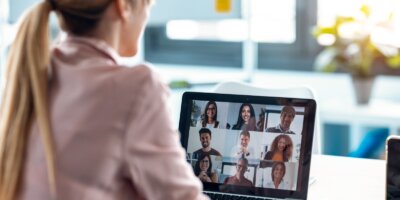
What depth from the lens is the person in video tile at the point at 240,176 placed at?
1.65 meters

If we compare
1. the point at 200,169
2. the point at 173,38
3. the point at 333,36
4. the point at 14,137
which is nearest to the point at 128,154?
the point at 14,137

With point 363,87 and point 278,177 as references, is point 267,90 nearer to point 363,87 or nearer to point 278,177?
point 278,177

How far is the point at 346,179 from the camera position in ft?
6.40

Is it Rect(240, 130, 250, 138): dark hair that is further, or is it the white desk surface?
the white desk surface

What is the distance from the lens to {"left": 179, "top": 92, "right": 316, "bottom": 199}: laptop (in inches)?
63.9

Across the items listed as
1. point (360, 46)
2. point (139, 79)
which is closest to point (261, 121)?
point (139, 79)

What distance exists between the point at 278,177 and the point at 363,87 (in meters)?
2.04

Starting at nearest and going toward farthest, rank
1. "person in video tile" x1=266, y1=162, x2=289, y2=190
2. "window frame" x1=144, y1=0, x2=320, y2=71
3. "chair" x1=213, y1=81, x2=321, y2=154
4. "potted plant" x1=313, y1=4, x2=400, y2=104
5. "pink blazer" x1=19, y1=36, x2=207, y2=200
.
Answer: "pink blazer" x1=19, y1=36, x2=207, y2=200
"person in video tile" x1=266, y1=162, x2=289, y2=190
"chair" x1=213, y1=81, x2=321, y2=154
"potted plant" x1=313, y1=4, x2=400, y2=104
"window frame" x1=144, y1=0, x2=320, y2=71

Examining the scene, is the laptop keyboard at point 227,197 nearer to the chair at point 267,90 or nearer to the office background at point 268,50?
the chair at point 267,90

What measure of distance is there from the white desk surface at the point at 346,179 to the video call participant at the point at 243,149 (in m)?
0.23

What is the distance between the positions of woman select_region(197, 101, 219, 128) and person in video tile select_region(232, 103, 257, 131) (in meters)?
0.05

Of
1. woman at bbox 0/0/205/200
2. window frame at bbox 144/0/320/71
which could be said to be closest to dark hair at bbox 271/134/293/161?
woman at bbox 0/0/205/200

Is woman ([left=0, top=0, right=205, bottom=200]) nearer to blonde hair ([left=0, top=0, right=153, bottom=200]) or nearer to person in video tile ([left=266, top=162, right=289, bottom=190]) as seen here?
blonde hair ([left=0, top=0, right=153, bottom=200])

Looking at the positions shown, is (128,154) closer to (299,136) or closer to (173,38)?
(299,136)
